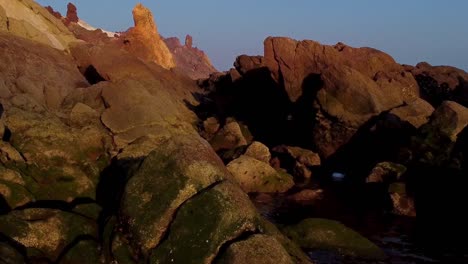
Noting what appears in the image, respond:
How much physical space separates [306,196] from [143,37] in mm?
62813

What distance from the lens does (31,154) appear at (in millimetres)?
27078

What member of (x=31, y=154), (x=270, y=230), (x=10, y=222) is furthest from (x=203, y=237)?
(x=31, y=154)

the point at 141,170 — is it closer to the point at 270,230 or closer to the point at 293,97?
the point at 270,230

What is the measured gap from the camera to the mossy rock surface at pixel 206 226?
16.8 metres

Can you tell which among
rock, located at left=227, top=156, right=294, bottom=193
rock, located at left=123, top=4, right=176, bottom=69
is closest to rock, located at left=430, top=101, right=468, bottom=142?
rock, located at left=227, top=156, right=294, bottom=193

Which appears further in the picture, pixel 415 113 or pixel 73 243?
pixel 415 113

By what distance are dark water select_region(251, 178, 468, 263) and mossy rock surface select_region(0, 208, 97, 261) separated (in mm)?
9928

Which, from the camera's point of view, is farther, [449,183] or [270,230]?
[449,183]

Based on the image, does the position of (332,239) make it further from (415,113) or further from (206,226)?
(415,113)

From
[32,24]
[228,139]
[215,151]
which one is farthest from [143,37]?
[215,151]

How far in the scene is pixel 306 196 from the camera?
125 feet

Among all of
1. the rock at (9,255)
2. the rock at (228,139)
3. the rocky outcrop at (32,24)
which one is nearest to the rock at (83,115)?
the rock at (228,139)

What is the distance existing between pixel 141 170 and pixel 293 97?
37994 millimetres

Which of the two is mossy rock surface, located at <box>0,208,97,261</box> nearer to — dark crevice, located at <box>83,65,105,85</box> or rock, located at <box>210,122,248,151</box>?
rock, located at <box>210,122,248,151</box>
